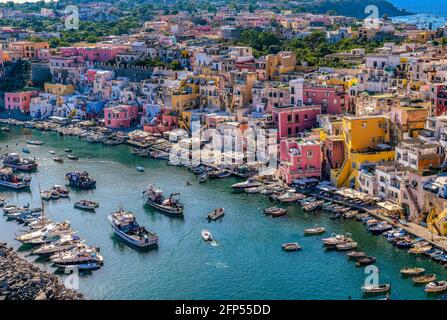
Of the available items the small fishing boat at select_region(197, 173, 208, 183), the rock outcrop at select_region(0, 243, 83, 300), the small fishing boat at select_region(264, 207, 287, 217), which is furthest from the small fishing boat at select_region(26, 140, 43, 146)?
the rock outcrop at select_region(0, 243, 83, 300)

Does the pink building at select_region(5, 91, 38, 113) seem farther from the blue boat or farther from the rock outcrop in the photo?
the rock outcrop

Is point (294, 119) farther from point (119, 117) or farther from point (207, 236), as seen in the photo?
point (119, 117)

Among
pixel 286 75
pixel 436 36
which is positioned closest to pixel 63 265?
pixel 286 75

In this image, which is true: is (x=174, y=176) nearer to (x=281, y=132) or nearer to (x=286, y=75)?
(x=281, y=132)

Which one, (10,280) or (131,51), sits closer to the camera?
(10,280)

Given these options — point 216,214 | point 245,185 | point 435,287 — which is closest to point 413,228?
point 435,287
